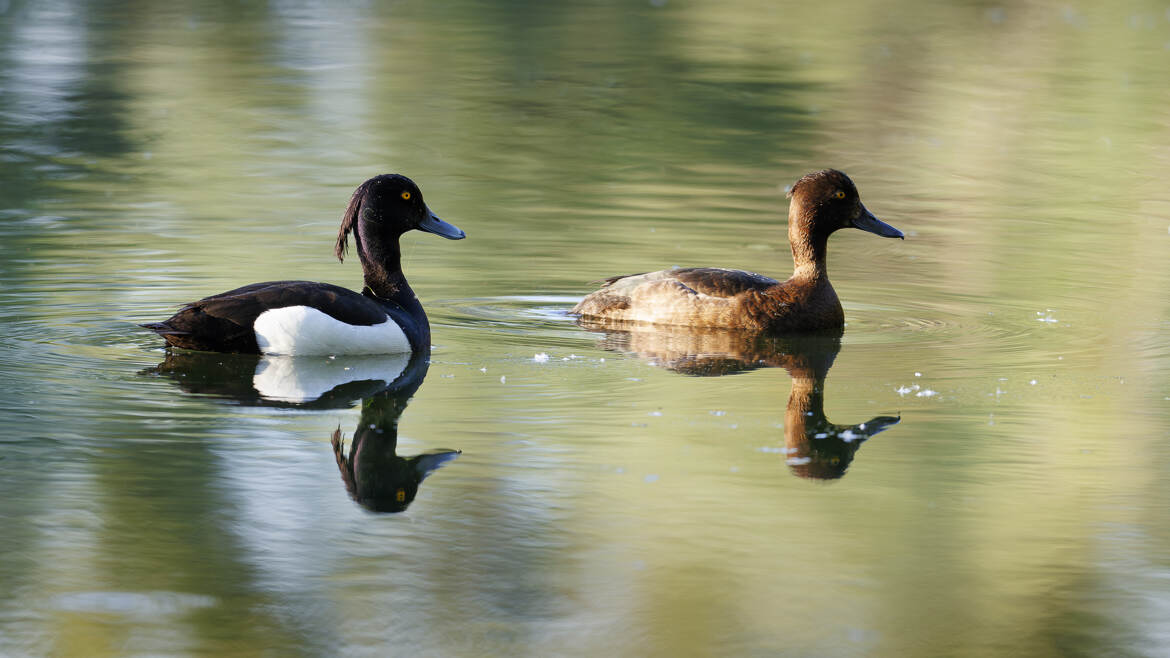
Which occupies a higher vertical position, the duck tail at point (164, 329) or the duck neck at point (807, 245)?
the duck neck at point (807, 245)

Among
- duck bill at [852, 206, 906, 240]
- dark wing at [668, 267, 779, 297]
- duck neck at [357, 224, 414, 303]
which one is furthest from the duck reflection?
duck bill at [852, 206, 906, 240]

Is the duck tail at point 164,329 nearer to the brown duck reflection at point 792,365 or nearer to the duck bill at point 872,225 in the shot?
the brown duck reflection at point 792,365

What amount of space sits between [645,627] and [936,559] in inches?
57.5

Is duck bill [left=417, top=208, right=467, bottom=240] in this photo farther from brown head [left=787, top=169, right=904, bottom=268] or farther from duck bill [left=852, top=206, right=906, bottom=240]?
duck bill [left=852, top=206, right=906, bottom=240]

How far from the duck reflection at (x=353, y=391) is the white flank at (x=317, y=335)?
67 millimetres

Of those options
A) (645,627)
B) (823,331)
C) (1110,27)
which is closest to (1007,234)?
(823,331)

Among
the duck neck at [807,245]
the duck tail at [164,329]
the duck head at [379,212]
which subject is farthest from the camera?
the duck neck at [807,245]

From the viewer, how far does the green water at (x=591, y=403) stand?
248 inches

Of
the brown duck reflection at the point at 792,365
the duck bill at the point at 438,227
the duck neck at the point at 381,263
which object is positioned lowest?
the brown duck reflection at the point at 792,365

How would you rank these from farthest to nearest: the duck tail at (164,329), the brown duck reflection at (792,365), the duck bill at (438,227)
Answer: the duck bill at (438,227)
the duck tail at (164,329)
the brown duck reflection at (792,365)

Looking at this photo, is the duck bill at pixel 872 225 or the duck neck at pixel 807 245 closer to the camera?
the duck neck at pixel 807 245

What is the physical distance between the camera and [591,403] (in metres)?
9.50

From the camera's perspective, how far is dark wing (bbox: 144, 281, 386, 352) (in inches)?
409

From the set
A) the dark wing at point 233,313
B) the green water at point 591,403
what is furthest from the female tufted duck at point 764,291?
the dark wing at point 233,313
